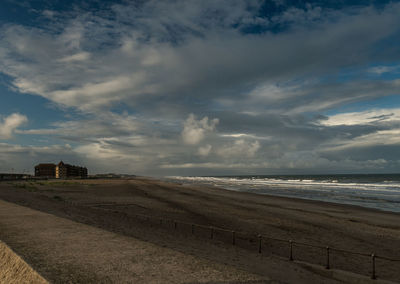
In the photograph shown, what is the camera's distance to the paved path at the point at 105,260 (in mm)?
7758

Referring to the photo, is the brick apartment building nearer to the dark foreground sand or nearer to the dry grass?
the dark foreground sand

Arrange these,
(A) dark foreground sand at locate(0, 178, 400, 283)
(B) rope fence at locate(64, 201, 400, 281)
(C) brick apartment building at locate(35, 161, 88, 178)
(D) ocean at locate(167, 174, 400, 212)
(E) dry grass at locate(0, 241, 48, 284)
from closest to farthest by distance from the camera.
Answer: (E) dry grass at locate(0, 241, 48, 284)
(A) dark foreground sand at locate(0, 178, 400, 283)
(B) rope fence at locate(64, 201, 400, 281)
(D) ocean at locate(167, 174, 400, 212)
(C) brick apartment building at locate(35, 161, 88, 178)

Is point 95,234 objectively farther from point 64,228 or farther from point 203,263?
point 203,263

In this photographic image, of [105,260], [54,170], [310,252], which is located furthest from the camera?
[54,170]

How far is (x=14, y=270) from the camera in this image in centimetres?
853

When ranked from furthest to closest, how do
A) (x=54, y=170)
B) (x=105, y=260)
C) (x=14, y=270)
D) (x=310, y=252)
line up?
(x=54, y=170)
(x=310, y=252)
(x=105, y=260)
(x=14, y=270)

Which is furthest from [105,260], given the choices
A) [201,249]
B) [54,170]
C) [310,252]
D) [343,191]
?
[54,170]

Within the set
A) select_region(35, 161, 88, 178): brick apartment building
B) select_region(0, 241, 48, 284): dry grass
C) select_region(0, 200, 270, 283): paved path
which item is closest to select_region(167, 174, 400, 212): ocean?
select_region(0, 200, 270, 283): paved path

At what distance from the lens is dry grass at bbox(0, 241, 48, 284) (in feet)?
25.3

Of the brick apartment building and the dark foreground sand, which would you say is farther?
the brick apartment building

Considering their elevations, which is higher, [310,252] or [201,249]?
[201,249]

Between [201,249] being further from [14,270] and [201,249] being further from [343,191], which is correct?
[343,191]

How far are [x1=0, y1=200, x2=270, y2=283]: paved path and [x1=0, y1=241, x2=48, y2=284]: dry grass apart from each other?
17cm

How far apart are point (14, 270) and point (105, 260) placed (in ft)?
8.56
